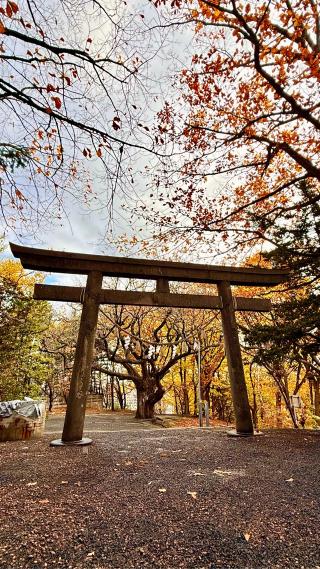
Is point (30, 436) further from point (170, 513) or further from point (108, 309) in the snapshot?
point (108, 309)

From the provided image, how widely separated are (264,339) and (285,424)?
17895mm

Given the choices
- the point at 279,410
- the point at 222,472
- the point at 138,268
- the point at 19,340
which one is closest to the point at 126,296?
the point at 138,268

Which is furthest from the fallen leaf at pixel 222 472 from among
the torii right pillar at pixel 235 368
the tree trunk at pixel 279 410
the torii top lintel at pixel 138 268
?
the tree trunk at pixel 279 410

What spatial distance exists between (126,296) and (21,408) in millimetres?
3124

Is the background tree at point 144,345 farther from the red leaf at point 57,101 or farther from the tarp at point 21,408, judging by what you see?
the red leaf at point 57,101

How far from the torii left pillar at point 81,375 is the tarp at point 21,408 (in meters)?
1.37

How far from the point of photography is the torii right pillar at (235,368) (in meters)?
5.78

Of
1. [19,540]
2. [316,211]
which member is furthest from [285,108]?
[19,540]

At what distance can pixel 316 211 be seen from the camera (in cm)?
691

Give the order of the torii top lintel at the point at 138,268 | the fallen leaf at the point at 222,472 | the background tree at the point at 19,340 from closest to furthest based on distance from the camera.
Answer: the fallen leaf at the point at 222,472 < the torii top lintel at the point at 138,268 < the background tree at the point at 19,340

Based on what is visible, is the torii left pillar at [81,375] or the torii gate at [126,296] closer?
the torii left pillar at [81,375]

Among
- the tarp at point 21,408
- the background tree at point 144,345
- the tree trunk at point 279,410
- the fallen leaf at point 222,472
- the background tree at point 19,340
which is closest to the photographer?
the fallen leaf at point 222,472

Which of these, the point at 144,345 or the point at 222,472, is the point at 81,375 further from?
the point at 144,345

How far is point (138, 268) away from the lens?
593 centimetres
